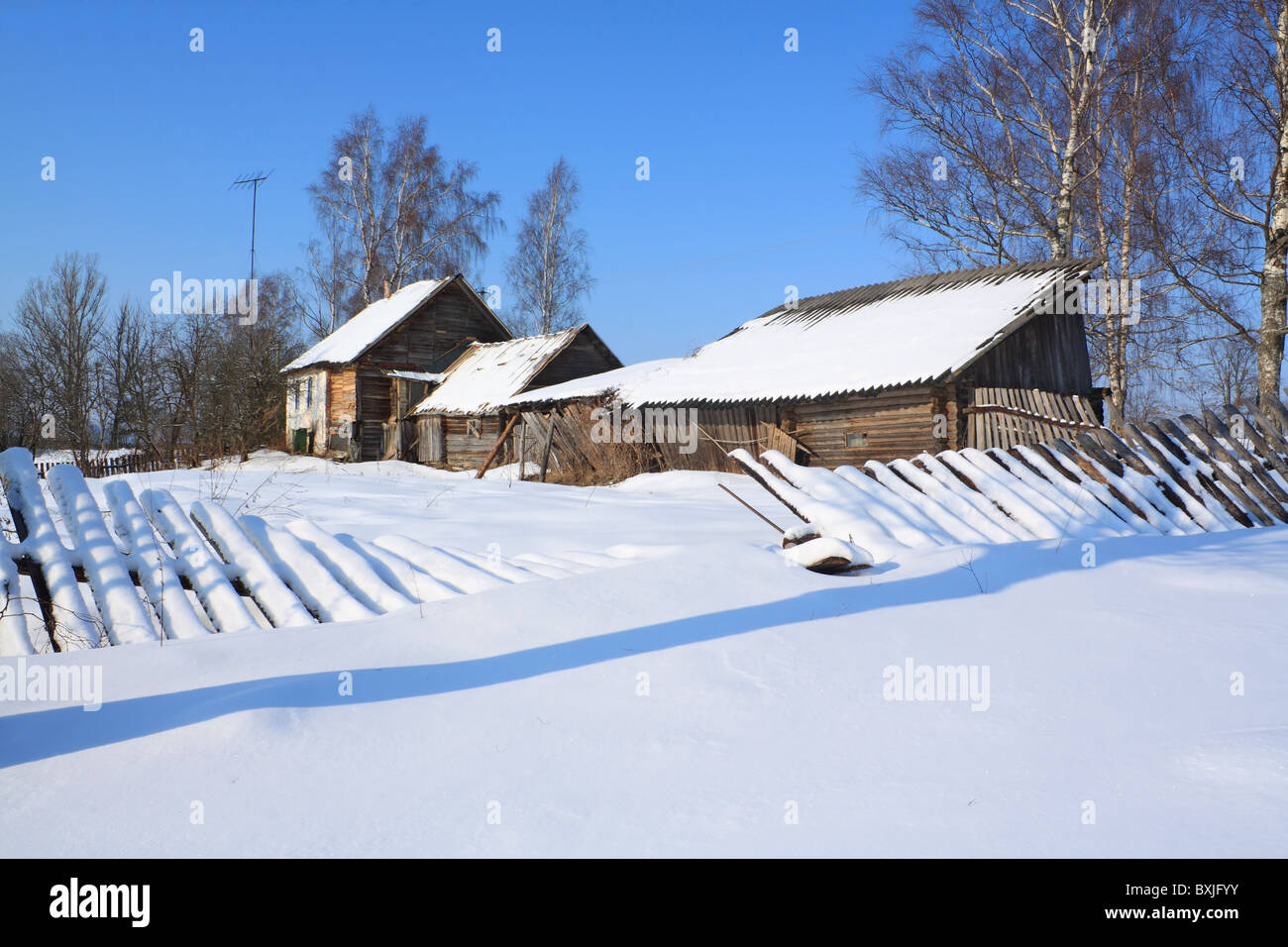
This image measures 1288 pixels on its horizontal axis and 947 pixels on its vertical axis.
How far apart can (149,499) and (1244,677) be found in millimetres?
4296

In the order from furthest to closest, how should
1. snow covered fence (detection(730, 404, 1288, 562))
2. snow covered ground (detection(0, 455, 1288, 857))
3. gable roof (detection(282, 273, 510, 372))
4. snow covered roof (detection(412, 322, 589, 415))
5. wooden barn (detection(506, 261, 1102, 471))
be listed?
1. gable roof (detection(282, 273, 510, 372))
2. snow covered roof (detection(412, 322, 589, 415))
3. wooden barn (detection(506, 261, 1102, 471))
4. snow covered fence (detection(730, 404, 1288, 562))
5. snow covered ground (detection(0, 455, 1288, 857))

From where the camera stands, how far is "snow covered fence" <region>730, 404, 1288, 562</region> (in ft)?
14.8

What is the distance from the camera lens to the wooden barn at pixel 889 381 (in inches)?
542

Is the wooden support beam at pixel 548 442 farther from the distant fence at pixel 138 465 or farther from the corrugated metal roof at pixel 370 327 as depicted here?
the corrugated metal roof at pixel 370 327

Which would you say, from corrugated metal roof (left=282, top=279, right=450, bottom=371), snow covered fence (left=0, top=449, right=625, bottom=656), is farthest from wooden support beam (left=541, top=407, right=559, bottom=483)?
snow covered fence (left=0, top=449, right=625, bottom=656)

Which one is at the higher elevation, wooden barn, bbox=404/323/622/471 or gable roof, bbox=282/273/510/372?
gable roof, bbox=282/273/510/372

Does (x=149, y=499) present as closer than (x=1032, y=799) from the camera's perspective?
No

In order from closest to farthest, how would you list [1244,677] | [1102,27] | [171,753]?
[171,753] < [1244,677] < [1102,27]

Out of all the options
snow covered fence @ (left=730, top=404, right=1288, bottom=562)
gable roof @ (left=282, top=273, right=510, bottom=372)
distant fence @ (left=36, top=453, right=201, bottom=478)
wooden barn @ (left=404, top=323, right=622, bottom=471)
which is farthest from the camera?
gable roof @ (left=282, top=273, right=510, bottom=372)

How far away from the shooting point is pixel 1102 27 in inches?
609

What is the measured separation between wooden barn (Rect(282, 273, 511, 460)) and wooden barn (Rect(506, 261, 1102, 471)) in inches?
369

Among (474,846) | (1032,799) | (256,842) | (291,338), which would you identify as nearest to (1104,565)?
(1032,799)

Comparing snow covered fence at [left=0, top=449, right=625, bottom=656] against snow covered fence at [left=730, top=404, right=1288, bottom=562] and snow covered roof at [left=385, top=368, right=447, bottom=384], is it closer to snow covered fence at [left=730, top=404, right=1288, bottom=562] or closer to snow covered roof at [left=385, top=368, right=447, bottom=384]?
snow covered fence at [left=730, top=404, right=1288, bottom=562]

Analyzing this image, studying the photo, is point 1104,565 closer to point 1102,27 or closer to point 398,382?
point 1102,27
